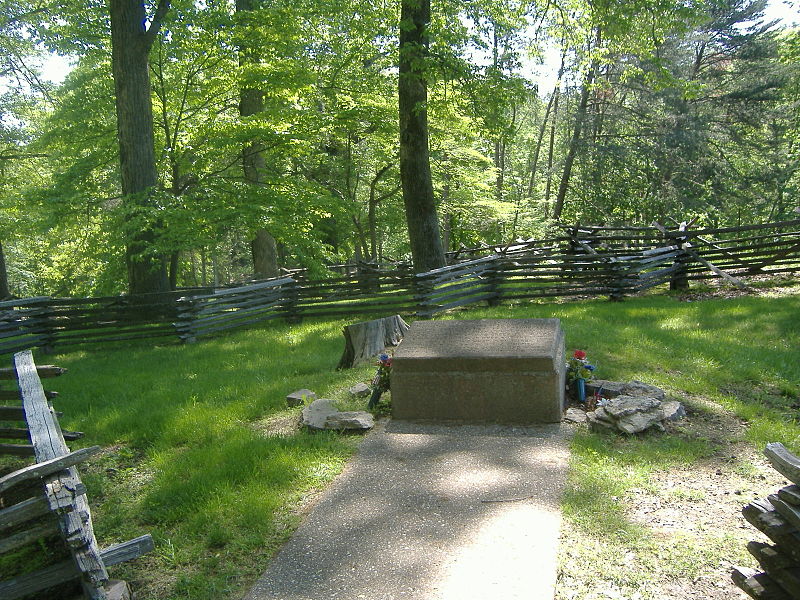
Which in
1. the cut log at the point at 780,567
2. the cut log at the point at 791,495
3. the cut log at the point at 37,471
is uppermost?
the cut log at the point at 37,471

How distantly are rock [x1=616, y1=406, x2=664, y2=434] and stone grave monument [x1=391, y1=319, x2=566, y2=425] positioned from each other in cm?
61

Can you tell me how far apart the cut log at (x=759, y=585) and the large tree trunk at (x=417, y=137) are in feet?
33.3

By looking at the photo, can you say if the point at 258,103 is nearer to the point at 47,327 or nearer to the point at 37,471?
the point at 47,327

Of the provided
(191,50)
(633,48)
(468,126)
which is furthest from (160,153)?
(633,48)

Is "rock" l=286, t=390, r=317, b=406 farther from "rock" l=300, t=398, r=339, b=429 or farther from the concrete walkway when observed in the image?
the concrete walkway

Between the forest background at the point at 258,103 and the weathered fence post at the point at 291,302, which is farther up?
the forest background at the point at 258,103

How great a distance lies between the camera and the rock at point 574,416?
6.07 m

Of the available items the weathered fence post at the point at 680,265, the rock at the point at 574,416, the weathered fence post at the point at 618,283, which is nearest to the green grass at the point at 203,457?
the rock at the point at 574,416

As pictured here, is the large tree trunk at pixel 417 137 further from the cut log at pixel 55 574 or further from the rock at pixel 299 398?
the cut log at pixel 55 574

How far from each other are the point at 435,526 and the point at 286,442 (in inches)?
82.3

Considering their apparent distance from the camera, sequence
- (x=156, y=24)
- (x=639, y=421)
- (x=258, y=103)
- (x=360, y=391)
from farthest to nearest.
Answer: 1. (x=258, y=103)
2. (x=156, y=24)
3. (x=360, y=391)
4. (x=639, y=421)

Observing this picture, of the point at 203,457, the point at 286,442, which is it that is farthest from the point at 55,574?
the point at 286,442

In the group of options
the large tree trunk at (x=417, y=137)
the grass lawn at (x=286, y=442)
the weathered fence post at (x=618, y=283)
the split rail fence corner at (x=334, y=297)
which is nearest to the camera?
the grass lawn at (x=286, y=442)

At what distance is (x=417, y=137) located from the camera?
12766 mm
